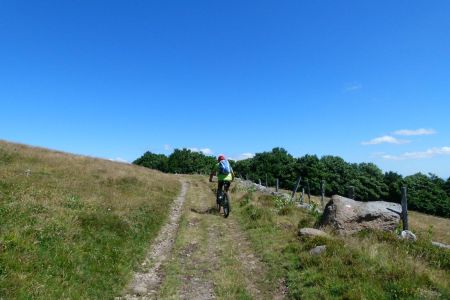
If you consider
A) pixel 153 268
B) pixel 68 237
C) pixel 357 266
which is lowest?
pixel 153 268

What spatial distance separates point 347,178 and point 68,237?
120 m

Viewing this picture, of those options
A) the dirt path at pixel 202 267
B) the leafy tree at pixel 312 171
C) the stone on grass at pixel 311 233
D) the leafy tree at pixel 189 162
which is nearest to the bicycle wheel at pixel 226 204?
the dirt path at pixel 202 267

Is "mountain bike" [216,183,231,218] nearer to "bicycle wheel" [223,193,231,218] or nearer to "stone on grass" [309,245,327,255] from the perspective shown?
"bicycle wheel" [223,193,231,218]

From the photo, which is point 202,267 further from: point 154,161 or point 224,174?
point 154,161

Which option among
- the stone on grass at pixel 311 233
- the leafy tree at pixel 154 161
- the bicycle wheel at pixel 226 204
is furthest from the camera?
the leafy tree at pixel 154 161

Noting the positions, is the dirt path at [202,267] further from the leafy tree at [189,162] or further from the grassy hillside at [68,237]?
the leafy tree at [189,162]

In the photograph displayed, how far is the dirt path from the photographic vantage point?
30.3ft

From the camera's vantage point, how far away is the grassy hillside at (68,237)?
26.6ft

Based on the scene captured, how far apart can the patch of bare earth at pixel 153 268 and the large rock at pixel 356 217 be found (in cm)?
629

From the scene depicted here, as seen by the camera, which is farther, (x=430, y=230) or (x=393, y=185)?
(x=393, y=185)

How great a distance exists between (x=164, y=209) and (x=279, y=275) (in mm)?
10657

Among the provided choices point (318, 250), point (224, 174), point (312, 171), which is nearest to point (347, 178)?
point (312, 171)

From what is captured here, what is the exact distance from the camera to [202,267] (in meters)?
11.2

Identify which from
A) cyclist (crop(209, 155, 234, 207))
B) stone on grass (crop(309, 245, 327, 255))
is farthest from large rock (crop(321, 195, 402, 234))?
cyclist (crop(209, 155, 234, 207))
